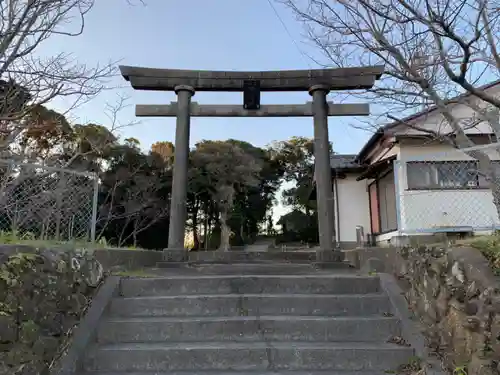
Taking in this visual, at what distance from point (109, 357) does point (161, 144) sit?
18266 millimetres

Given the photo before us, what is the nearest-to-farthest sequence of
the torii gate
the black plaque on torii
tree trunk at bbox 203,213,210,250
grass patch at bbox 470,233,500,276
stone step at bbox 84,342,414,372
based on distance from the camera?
grass patch at bbox 470,233,500,276, stone step at bbox 84,342,414,372, the torii gate, the black plaque on torii, tree trunk at bbox 203,213,210,250

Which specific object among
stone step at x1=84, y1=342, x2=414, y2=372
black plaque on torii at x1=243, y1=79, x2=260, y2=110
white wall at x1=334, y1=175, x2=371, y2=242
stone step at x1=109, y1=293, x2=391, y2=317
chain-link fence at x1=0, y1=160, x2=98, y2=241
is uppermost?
black plaque on torii at x1=243, y1=79, x2=260, y2=110

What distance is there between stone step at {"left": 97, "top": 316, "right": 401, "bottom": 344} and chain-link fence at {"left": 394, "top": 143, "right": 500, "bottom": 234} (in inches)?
58.3

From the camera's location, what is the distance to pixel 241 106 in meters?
6.74

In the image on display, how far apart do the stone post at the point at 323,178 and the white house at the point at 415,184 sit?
35.8 inches

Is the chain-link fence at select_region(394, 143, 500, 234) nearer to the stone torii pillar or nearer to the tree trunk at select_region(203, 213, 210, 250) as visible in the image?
the stone torii pillar

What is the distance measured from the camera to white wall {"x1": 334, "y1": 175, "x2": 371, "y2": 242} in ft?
39.2

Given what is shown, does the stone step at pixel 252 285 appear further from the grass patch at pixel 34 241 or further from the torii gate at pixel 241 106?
the torii gate at pixel 241 106

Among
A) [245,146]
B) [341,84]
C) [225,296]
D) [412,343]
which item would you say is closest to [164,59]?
[341,84]

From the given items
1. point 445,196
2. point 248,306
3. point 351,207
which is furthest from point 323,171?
point 351,207

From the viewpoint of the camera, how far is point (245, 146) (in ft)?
78.1

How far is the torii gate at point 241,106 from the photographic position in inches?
243

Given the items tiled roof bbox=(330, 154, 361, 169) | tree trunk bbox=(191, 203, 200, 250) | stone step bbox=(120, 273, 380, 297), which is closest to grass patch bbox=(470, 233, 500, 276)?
stone step bbox=(120, 273, 380, 297)

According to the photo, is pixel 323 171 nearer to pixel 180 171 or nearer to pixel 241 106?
pixel 241 106
